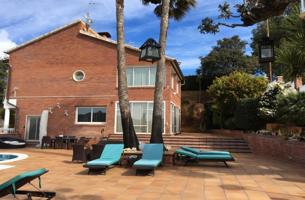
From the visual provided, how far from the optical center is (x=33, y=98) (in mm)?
26141

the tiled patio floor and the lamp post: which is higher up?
the lamp post

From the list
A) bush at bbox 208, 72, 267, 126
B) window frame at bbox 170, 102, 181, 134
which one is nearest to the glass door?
window frame at bbox 170, 102, 181, 134

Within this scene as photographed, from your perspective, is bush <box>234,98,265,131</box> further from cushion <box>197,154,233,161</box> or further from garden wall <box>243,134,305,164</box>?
cushion <box>197,154,233,161</box>

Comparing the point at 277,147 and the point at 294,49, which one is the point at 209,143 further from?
the point at 294,49

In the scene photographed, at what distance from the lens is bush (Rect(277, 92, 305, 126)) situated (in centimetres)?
1442

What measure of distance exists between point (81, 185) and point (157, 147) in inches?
147

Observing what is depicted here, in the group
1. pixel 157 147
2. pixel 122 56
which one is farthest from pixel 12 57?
pixel 157 147

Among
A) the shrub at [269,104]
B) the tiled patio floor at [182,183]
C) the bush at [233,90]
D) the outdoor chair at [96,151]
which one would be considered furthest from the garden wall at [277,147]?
the bush at [233,90]

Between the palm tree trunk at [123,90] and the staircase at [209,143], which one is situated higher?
the palm tree trunk at [123,90]

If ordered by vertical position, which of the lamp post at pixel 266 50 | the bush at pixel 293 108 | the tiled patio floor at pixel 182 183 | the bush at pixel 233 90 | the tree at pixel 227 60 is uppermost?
the tree at pixel 227 60

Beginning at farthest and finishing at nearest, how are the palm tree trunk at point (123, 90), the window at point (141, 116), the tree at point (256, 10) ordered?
the window at point (141, 116) → the palm tree trunk at point (123, 90) → the tree at point (256, 10)

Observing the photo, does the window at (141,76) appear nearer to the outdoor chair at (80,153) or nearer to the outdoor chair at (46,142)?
the outdoor chair at (46,142)

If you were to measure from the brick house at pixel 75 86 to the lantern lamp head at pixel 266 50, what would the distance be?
49.6ft

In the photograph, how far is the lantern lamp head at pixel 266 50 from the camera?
29.0 feet
